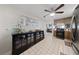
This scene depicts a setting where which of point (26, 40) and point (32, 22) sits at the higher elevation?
point (32, 22)

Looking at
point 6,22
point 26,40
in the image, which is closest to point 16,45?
point 26,40

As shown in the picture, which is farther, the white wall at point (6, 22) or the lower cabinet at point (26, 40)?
the lower cabinet at point (26, 40)

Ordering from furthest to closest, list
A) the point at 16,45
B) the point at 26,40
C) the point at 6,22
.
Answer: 1. the point at 26,40
2. the point at 16,45
3. the point at 6,22

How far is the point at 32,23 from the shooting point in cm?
161

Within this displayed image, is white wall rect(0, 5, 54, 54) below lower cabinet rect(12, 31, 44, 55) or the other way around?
the other way around

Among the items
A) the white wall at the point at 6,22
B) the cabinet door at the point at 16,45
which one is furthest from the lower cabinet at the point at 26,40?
the white wall at the point at 6,22

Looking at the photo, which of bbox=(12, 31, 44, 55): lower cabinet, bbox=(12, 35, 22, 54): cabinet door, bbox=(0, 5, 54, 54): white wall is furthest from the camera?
bbox=(12, 31, 44, 55): lower cabinet

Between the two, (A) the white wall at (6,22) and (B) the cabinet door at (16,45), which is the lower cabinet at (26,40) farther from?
(A) the white wall at (6,22)

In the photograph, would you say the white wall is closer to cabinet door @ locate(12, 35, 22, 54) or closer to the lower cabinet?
cabinet door @ locate(12, 35, 22, 54)

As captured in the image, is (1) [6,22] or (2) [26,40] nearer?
(1) [6,22]

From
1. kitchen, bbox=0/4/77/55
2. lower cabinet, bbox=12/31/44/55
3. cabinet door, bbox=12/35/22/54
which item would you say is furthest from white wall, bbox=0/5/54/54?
lower cabinet, bbox=12/31/44/55

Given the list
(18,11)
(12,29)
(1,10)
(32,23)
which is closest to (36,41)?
(32,23)

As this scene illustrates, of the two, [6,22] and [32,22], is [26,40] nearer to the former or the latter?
[32,22]

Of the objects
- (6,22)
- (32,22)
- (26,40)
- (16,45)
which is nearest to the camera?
(6,22)
